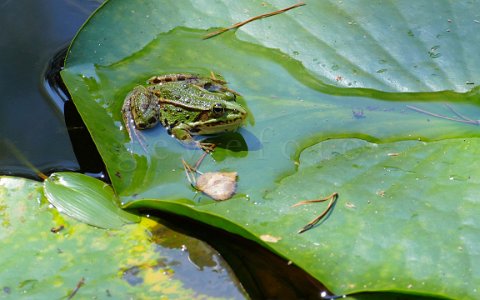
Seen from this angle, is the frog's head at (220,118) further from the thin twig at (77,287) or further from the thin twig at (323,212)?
the thin twig at (77,287)

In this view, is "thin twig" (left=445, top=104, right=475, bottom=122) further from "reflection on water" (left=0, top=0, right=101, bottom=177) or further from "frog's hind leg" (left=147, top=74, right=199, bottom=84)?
"reflection on water" (left=0, top=0, right=101, bottom=177)

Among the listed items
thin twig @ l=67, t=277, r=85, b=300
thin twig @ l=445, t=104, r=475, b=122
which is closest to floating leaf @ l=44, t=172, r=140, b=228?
thin twig @ l=67, t=277, r=85, b=300

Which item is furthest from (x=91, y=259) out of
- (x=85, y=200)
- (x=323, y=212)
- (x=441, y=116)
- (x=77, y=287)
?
(x=441, y=116)

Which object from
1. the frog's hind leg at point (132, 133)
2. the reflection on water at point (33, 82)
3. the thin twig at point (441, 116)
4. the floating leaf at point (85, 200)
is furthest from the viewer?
the reflection on water at point (33, 82)

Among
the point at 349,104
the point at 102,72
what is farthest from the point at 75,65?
the point at 349,104

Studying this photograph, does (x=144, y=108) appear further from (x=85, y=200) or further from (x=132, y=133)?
(x=85, y=200)

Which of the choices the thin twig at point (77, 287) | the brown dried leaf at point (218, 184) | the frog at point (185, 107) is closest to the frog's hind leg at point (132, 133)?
the frog at point (185, 107)

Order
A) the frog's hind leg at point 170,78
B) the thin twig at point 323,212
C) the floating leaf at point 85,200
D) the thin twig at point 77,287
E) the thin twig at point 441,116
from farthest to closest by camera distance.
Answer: the frog's hind leg at point 170,78
the thin twig at point 441,116
the floating leaf at point 85,200
the thin twig at point 323,212
the thin twig at point 77,287
